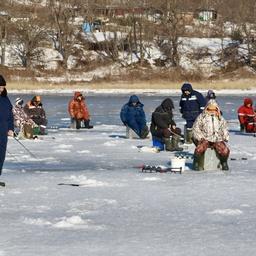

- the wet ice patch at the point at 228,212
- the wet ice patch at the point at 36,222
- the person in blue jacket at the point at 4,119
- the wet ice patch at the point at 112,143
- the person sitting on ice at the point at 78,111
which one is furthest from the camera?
the person sitting on ice at the point at 78,111

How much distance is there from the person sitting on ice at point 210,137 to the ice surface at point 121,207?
27cm

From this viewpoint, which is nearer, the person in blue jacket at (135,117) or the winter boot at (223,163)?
the winter boot at (223,163)

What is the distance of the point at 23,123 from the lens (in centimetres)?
1752

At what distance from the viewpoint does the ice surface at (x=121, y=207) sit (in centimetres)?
654

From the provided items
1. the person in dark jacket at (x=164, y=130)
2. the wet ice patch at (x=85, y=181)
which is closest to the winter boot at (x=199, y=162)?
the wet ice patch at (x=85, y=181)

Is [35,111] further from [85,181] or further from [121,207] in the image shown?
[121,207]

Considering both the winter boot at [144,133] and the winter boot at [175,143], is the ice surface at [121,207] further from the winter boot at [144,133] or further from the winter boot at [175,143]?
the winter boot at [144,133]

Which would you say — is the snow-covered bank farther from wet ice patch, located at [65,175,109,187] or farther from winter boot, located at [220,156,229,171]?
wet ice patch, located at [65,175,109,187]

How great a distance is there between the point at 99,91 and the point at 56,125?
23.6m

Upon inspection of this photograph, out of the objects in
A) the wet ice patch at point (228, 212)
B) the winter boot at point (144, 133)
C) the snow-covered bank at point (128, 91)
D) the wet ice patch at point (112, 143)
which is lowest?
the snow-covered bank at point (128, 91)

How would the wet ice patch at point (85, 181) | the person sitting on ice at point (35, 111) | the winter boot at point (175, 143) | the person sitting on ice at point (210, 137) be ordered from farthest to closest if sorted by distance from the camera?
the person sitting on ice at point (35, 111) → the winter boot at point (175, 143) → the person sitting on ice at point (210, 137) → the wet ice patch at point (85, 181)

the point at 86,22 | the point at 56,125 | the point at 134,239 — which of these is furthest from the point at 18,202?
the point at 86,22

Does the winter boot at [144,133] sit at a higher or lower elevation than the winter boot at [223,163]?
lower

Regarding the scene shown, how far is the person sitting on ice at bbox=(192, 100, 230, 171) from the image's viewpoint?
11.4 m
